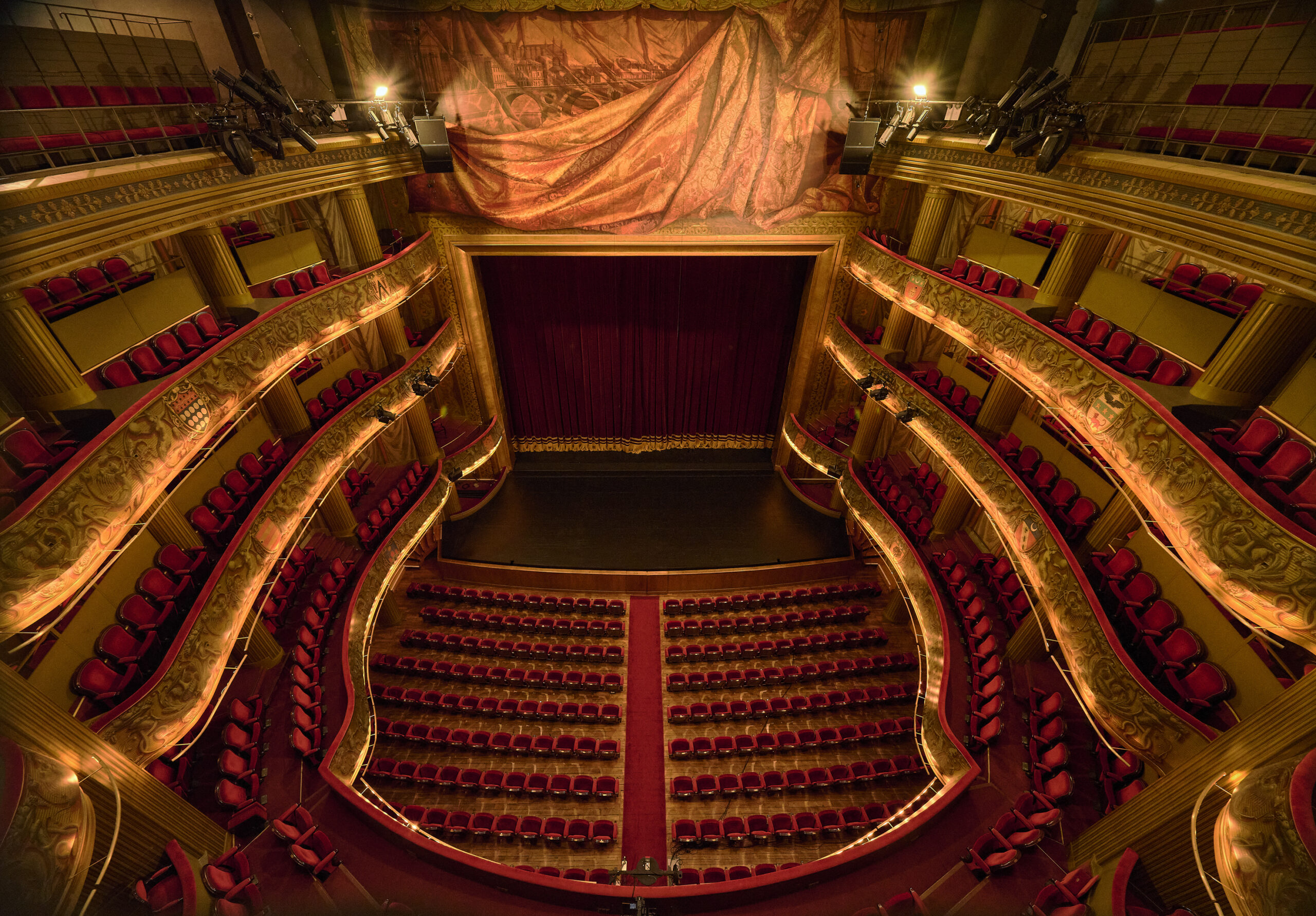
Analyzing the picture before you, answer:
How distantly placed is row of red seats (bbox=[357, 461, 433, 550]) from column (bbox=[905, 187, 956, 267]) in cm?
1207

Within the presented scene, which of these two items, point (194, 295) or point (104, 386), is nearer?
point (104, 386)

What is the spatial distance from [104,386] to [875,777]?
1256 cm

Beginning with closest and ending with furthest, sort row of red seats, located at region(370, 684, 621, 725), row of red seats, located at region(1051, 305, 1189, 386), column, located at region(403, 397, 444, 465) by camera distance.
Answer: row of red seats, located at region(1051, 305, 1189, 386)
row of red seats, located at region(370, 684, 621, 725)
column, located at region(403, 397, 444, 465)

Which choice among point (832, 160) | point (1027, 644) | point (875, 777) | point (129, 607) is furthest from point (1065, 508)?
point (129, 607)

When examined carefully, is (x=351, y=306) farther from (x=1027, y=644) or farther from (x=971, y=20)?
(x=1027, y=644)

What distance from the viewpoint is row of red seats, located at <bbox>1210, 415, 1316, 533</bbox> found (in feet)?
17.3

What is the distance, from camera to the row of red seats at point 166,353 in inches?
271

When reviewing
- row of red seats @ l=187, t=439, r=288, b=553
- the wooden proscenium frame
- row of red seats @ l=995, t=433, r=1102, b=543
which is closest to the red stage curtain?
the wooden proscenium frame

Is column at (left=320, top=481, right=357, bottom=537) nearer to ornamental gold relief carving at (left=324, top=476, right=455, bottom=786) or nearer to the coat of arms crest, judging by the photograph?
ornamental gold relief carving at (left=324, top=476, right=455, bottom=786)

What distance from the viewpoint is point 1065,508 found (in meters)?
9.00

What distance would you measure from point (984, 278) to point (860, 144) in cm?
343

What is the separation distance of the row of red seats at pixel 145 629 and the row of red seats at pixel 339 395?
3.46 meters

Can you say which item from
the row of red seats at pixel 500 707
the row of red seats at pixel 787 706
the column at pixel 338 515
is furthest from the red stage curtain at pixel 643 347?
the row of red seats at pixel 787 706

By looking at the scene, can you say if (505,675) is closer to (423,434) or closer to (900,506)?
(423,434)
